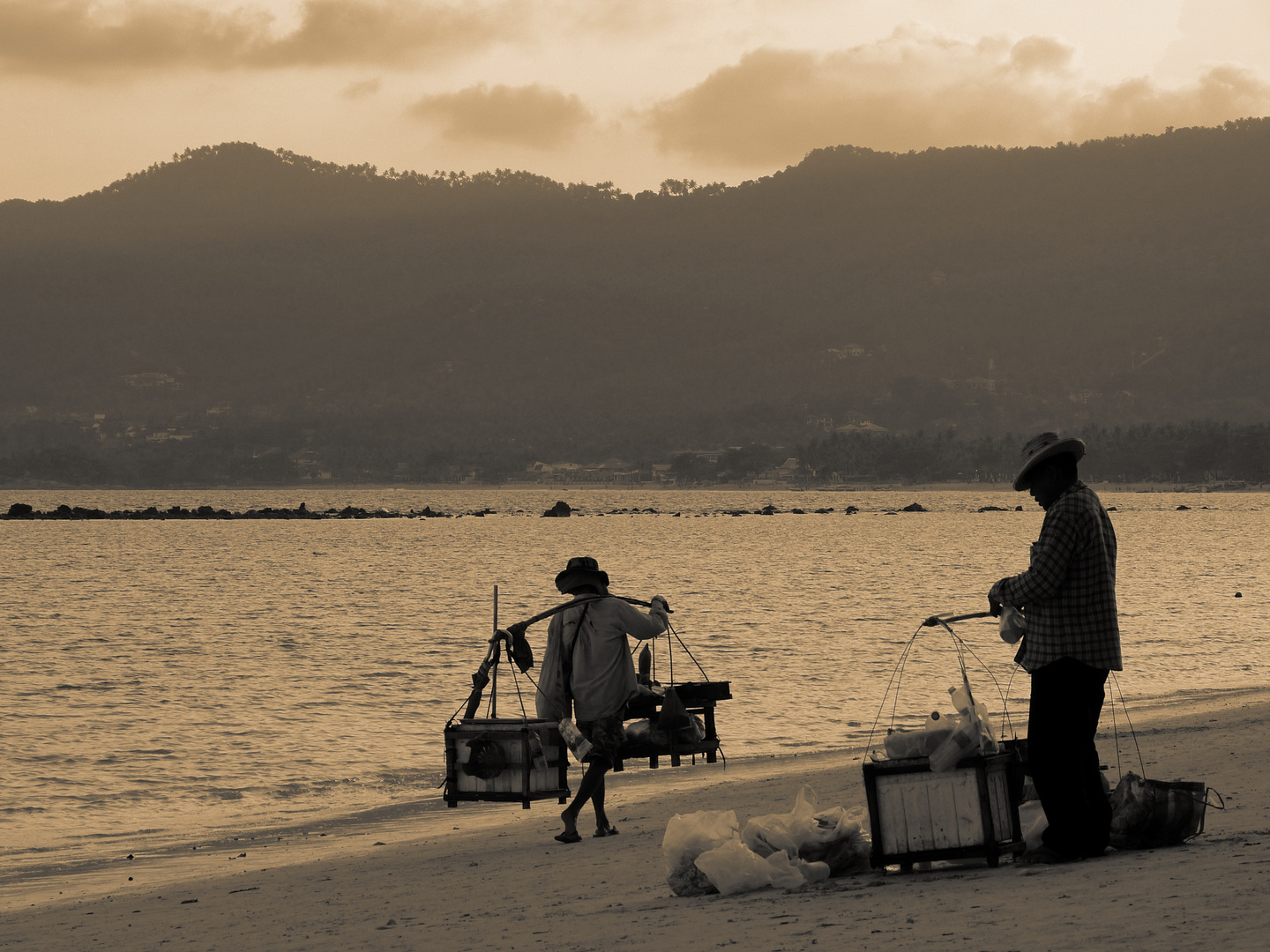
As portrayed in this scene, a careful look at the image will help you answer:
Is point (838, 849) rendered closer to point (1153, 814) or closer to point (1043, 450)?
point (1153, 814)

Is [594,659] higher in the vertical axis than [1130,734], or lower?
higher

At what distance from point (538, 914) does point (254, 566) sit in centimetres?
7118

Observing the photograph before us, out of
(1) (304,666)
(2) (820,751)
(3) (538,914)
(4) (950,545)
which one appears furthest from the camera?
(4) (950,545)

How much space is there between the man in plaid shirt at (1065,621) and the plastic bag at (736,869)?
165cm

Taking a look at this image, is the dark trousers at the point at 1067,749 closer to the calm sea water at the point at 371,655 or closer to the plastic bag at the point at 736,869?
the plastic bag at the point at 736,869

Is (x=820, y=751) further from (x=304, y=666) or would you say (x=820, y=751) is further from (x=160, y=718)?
(x=304, y=666)

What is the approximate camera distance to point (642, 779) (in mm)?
15734

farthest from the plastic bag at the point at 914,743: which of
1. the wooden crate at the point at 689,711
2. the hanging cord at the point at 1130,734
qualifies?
the hanging cord at the point at 1130,734

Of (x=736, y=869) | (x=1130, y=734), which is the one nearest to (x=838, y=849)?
(x=736, y=869)

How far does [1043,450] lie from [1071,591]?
0.80m

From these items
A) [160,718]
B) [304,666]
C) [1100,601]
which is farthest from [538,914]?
[304,666]

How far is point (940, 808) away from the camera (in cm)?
775

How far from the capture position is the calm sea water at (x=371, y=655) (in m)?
16.7

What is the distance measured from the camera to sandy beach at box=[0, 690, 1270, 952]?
6605 mm
